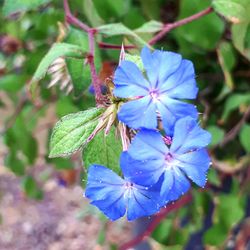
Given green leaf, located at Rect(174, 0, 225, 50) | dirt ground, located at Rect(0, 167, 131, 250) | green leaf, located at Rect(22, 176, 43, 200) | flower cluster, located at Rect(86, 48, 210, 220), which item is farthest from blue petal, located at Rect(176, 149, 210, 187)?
dirt ground, located at Rect(0, 167, 131, 250)

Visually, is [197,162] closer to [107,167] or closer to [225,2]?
[107,167]

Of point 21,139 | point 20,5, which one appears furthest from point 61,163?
point 20,5

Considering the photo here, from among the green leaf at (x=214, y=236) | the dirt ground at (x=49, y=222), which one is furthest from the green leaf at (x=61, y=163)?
the dirt ground at (x=49, y=222)

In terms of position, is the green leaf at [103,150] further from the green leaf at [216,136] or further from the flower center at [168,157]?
the green leaf at [216,136]

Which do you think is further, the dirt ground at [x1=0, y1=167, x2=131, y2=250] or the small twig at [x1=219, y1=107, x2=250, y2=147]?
the dirt ground at [x1=0, y1=167, x2=131, y2=250]

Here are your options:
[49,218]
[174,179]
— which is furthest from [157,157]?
[49,218]

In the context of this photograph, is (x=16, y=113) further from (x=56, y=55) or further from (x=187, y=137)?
(x=187, y=137)

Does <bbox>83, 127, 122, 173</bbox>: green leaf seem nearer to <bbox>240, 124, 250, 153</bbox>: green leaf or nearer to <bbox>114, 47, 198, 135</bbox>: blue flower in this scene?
<bbox>114, 47, 198, 135</bbox>: blue flower
